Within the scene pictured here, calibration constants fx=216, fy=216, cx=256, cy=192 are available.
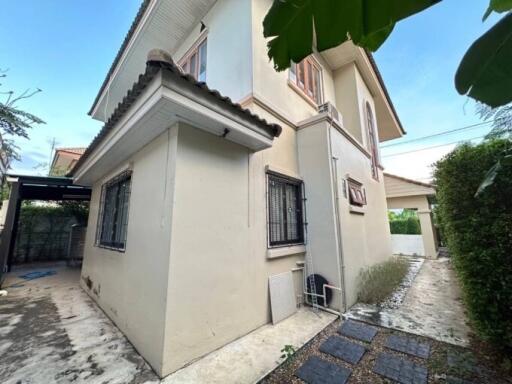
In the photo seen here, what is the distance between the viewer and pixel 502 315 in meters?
2.80

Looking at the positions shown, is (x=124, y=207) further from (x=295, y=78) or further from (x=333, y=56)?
(x=333, y=56)

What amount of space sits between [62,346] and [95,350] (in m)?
0.59

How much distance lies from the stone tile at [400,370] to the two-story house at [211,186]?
1550 mm

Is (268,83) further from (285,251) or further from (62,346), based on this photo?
(62,346)

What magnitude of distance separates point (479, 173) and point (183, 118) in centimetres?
443

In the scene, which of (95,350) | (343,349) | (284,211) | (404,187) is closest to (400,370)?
(343,349)

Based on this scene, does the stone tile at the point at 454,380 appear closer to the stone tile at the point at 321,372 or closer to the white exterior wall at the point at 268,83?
the stone tile at the point at 321,372

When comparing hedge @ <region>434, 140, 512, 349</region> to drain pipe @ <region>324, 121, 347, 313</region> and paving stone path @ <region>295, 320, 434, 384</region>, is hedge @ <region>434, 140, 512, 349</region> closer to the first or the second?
paving stone path @ <region>295, 320, 434, 384</region>

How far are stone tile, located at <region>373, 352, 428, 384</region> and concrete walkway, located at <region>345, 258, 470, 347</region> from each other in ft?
3.50

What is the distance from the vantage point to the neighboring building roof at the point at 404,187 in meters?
11.2

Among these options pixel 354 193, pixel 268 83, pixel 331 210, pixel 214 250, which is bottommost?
pixel 214 250

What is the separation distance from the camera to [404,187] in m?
11.9

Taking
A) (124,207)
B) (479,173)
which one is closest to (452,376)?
(479,173)

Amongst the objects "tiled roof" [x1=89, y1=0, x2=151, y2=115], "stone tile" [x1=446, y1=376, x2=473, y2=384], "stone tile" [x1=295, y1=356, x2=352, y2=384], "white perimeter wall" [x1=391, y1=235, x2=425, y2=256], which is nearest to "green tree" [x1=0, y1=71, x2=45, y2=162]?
"tiled roof" [x1=89, y1=0, x2=151, y2=115]
